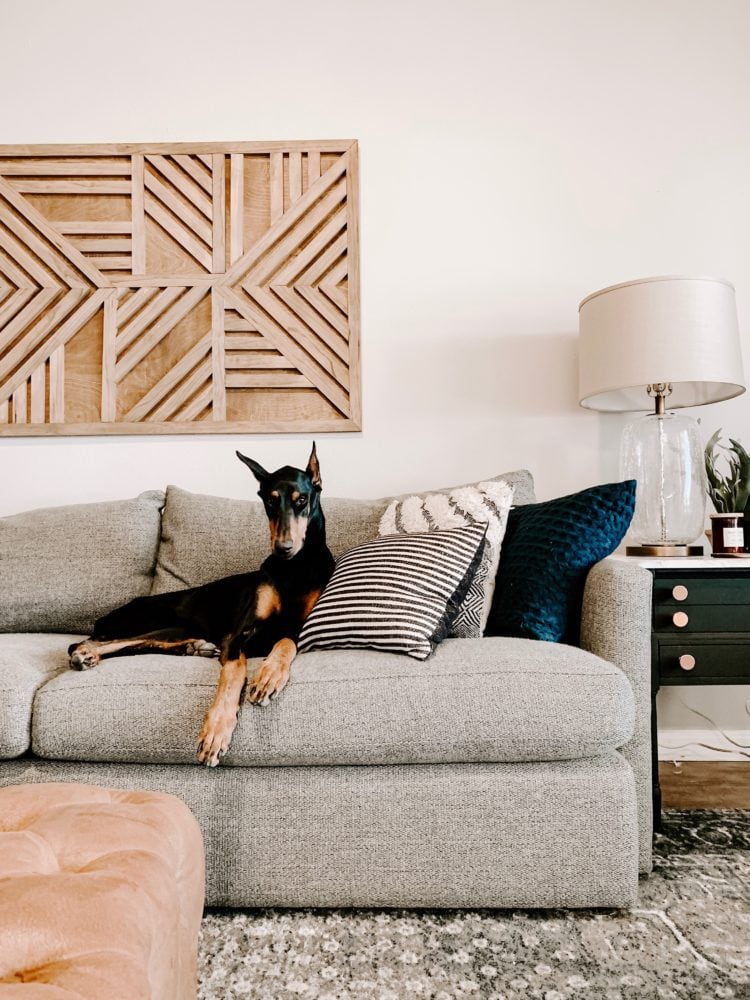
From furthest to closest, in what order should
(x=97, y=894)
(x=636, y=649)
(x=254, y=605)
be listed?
(x=254, y=605)
(x=636, y=649)
(x=97, y=894)

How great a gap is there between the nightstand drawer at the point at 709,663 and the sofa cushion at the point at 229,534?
61cm

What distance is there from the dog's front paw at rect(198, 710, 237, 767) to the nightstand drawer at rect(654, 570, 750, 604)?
1.15 metres

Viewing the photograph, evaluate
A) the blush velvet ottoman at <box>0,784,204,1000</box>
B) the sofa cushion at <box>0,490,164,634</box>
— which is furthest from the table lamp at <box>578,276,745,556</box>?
the blush velvet ottoman at <box>0,784,204,1000</box>

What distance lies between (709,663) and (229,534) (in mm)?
1391

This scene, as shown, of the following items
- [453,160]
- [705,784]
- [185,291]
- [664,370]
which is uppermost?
[453,160]

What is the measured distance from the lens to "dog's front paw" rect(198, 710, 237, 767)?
1.31 meters

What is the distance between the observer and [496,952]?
48.8 inches

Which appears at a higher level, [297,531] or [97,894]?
[297,531]

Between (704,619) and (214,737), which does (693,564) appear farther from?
(214,737)

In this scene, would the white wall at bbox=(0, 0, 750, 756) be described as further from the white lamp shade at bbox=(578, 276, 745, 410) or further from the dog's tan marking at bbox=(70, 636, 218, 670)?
the dog's tan marking at bbox=(70, 636, 218, 670)

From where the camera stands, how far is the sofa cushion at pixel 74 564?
2.06 meters

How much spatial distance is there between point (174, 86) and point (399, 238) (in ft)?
3.36

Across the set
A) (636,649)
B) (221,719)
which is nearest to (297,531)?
(221,719)

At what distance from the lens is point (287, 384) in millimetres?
2576
